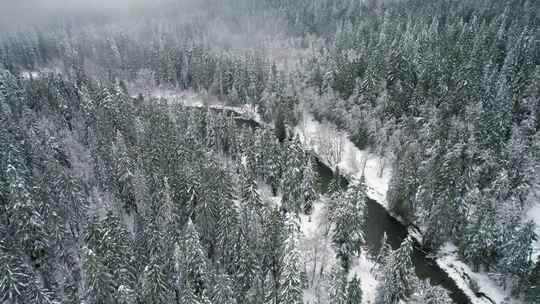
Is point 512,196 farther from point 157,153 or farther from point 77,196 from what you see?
point 77,196

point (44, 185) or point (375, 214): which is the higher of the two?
point (44, 185)

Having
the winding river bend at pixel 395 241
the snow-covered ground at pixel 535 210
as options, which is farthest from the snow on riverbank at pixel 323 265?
the snow-covered ground at pixel 535 210

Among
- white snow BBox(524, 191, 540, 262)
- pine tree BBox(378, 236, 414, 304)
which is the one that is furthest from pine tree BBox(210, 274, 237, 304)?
white snow BBox(524, 191, 540, 262)

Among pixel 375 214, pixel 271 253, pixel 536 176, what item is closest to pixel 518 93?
pixel 536 176

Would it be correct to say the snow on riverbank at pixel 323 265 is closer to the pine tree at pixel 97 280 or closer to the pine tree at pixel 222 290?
the pine tree at pixel 222 290

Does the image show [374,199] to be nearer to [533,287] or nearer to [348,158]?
[348,158]

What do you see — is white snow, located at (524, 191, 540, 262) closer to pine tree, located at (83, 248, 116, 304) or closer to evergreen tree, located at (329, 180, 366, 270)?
evergreen tree, located at (329, 180, 366, 270)

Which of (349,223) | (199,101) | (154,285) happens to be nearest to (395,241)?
(349,223)
